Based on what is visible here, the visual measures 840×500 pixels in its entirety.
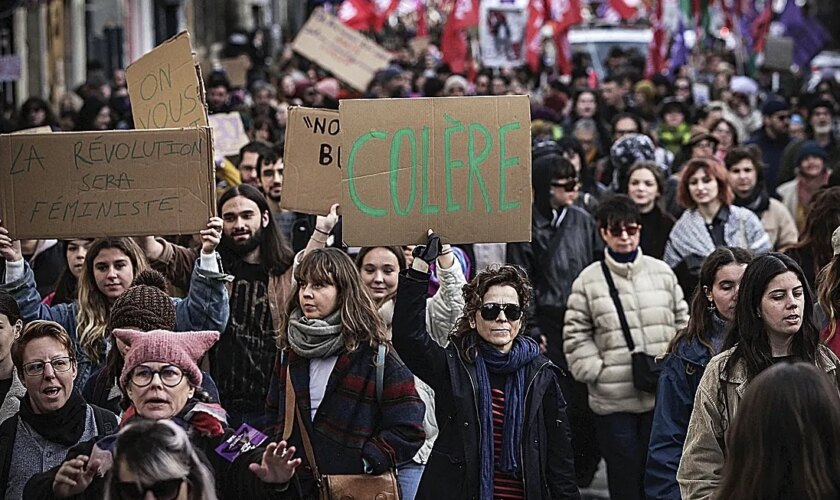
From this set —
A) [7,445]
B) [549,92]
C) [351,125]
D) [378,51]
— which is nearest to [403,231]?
[351,125]

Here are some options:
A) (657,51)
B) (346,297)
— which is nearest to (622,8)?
(657,51)

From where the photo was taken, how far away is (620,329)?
710cm

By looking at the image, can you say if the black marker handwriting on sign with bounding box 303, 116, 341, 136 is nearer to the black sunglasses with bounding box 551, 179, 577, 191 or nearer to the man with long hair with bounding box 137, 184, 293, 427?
the man with long hair with bounding box 137, 184, 293, 427

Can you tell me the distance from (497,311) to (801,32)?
50.7ft

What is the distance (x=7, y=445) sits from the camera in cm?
490

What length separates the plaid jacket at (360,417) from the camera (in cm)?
533

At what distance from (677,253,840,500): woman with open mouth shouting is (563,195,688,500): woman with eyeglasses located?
214 cm

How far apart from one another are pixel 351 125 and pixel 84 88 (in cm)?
1177

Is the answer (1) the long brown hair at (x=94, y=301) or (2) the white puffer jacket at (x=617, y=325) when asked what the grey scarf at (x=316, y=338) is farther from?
(2) the white puffer jacket at (x=617, y=325)

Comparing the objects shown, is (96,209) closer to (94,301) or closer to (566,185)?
(94,301)

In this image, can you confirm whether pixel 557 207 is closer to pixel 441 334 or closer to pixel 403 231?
pixel 441 334

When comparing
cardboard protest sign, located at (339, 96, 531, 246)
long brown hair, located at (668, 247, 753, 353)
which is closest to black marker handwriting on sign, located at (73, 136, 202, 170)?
cardboard protest sign, located at (339, 96, 531, 246)

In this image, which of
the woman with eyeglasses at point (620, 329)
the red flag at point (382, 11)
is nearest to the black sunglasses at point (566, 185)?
the woman with eyeglasses at point (620, 329)

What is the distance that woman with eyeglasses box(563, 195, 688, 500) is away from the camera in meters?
7.03
